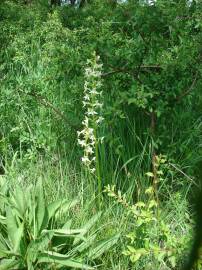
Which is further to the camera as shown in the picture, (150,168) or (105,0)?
(105,0)

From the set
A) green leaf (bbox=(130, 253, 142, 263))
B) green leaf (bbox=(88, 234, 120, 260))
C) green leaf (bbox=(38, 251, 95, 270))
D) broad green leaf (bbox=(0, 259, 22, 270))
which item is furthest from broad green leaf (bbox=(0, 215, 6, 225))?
green leaf (bbox=(130, 253, 142, 263))

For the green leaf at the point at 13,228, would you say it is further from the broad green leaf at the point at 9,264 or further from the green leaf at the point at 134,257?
the green leaf at the point at 134,257

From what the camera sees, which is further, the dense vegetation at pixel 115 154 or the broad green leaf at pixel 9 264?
the dense vegetation at pixel 115 154

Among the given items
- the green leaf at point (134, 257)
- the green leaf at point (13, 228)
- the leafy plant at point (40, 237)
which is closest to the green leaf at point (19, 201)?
the leafy plant at point (40, 237)

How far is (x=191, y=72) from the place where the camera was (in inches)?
152

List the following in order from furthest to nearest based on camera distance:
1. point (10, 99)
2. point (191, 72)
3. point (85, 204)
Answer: point (10, 99) < point (191, 72) < point (85, 204)

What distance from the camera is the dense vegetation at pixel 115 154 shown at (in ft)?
9.22

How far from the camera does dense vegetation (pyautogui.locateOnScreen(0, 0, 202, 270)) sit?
2811 mm

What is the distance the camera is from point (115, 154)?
385cm

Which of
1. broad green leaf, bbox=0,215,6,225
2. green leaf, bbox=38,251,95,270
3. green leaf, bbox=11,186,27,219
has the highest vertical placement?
green leaf, bbox=11,186,27,219

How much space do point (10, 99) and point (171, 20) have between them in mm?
1988

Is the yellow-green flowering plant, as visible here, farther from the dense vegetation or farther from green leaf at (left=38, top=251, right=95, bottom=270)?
green leaf at (left=38, top=251, right=95, bottom=270)

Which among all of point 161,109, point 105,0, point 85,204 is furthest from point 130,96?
point 105,0

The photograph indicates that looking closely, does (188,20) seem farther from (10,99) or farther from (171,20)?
(10,99)
